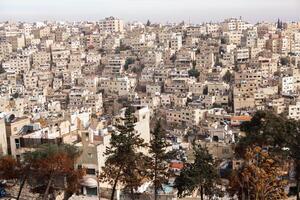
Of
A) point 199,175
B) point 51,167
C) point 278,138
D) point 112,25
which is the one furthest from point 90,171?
point 112,25

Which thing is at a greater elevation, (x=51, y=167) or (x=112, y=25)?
(x=112, y=25)

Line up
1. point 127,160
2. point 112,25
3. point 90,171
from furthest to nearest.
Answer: point 112,25 < point 90,171 < point 127,160

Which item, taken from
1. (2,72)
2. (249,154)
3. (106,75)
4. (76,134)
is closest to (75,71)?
(106,75)

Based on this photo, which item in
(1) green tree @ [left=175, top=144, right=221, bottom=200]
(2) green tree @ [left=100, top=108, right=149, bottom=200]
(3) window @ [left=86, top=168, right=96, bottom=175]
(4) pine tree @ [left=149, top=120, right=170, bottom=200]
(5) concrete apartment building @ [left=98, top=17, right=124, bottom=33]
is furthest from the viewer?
(5) concrete apartment building @ [left=98, top=17, right=124, bottom=33]

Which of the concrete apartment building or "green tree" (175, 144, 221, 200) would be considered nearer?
"green tree" (175, 144, 221, 200)

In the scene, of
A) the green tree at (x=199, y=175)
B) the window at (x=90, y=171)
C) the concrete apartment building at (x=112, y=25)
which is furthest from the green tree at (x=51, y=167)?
the concrete apartment building at (x=112, y=25)

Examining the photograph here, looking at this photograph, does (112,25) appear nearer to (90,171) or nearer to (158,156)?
(90,171)

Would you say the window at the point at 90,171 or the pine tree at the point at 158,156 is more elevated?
the pine tree at the point at 158,156

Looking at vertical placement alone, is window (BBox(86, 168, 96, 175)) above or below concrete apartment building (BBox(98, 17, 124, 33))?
below

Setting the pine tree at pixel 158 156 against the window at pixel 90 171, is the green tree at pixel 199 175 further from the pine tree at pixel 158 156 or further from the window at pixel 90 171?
the window at pixel 90 171

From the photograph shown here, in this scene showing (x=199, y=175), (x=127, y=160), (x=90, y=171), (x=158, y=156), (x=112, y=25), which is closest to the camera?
(x=199, y=175)

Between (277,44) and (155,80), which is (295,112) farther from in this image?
(277,44)

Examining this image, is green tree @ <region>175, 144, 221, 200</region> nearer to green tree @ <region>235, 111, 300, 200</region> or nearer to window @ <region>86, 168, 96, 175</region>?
green tree @ <region>235, 111, 300, 200</region>

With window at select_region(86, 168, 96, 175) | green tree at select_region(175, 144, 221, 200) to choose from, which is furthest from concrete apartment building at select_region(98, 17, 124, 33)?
green tree at select_region(175, 144, 221, 200)
